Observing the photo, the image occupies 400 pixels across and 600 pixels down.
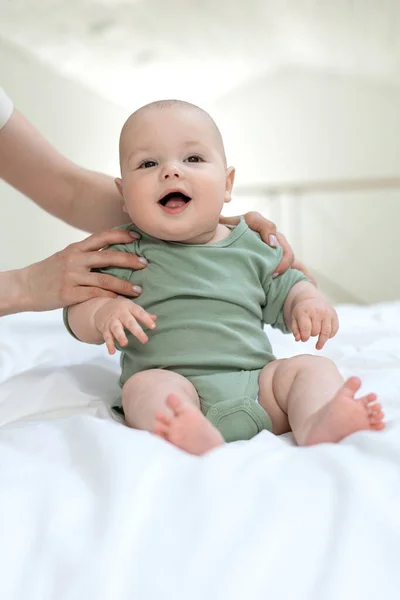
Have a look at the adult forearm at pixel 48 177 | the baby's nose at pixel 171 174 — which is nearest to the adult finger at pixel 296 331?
the baby's nose at pixel 171 174

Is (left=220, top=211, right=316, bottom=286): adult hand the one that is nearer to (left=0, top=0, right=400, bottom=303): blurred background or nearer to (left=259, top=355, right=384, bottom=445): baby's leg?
(left=259, top=355, right=384, bottom=445): baby's leg

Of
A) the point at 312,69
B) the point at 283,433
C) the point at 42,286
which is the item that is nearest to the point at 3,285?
the point at 42,286

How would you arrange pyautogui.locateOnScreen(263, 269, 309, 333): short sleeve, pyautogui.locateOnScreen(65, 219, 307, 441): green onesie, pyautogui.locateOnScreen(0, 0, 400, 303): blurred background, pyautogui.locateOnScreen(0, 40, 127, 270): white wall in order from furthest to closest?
pyautogui.locateOnScreen(0, 0, 400, 303): blurred background, pyautogui.locateOnScreen(0, 40, 127, 270): white wall, pyautogui.locateOnScreen(263, 269, 309, 333): short sleeve, pyautogui.locateOnScreen(65, 219, 307, 441): green onesie

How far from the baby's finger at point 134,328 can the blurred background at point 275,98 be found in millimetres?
2152

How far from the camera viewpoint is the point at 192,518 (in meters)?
0.43

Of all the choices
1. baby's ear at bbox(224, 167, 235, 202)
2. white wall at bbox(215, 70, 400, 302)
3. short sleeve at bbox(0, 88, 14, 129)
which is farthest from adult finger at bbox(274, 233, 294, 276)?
white wall at bbox(215, 70, 400, 302)

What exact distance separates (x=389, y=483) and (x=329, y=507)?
0.06 metres

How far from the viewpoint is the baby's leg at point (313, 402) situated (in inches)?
23.1

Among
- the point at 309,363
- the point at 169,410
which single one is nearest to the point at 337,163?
the point at 309,363

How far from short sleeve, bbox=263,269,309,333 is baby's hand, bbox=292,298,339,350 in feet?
0.31

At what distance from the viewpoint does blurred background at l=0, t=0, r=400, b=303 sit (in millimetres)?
3023

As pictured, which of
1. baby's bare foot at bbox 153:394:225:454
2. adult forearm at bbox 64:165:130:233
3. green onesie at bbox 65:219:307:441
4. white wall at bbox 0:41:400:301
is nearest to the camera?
baby's bare foot at bbox 153:394:225:454

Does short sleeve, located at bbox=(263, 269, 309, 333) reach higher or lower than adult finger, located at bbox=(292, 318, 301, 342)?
higher

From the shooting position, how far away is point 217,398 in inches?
29.4
